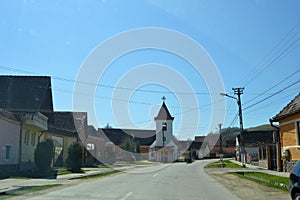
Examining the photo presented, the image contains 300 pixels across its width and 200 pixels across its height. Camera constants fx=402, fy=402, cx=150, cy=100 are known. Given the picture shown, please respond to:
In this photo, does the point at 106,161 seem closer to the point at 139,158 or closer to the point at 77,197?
the point at 139,158

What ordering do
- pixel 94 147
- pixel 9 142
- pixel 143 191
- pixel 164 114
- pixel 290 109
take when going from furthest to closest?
pixel 164 114 → pixel 94 147 → pixel 9 142 → pixel 290 109 → pixel 143 191

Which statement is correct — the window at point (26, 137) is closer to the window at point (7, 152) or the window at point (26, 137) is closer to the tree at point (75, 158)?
the window at point (7, 152)

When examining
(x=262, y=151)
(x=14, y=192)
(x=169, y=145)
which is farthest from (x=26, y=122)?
(x=169, y=145)

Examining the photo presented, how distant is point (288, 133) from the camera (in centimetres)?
2631

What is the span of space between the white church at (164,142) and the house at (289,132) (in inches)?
2153

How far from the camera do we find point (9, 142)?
1123 inches

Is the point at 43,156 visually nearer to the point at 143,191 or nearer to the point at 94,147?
the point at 143,191

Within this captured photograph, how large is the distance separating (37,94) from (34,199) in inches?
891

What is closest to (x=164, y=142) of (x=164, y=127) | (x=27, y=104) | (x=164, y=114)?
(x=164, y=127)

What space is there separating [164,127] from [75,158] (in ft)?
177

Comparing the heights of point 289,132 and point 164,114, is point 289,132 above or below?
below

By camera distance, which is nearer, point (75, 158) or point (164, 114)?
point (75, 158)

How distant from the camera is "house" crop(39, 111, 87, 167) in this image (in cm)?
4103

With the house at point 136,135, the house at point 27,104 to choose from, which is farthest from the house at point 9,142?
the house at point 136,135
